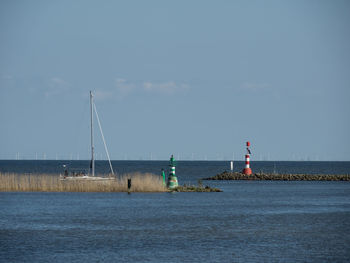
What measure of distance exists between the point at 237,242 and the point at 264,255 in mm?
3767

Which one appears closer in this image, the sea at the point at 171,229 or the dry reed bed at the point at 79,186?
the sea at the point at 171,229

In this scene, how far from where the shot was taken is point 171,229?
36.9 metres

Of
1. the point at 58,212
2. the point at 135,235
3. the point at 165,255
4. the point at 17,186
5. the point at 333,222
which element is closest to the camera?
the point at 165,255

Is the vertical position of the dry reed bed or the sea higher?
the dry reed bed

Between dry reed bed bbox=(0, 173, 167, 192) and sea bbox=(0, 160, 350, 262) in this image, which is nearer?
sea bbox=(0, 160, 350, 262)

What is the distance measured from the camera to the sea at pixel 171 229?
28.4 meters

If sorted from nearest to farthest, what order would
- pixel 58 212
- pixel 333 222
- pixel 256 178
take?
pixel 333 222
pixel 58 212
pixel 256 178

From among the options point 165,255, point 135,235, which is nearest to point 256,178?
point 135,235

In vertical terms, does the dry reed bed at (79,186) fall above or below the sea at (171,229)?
above

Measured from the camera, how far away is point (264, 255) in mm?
28188

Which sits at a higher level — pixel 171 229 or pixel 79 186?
pixel 79 186

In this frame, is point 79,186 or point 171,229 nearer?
point 171,229

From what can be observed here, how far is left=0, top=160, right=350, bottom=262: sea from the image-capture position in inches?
1117

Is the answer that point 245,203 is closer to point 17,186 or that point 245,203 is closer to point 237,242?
point 17,186
